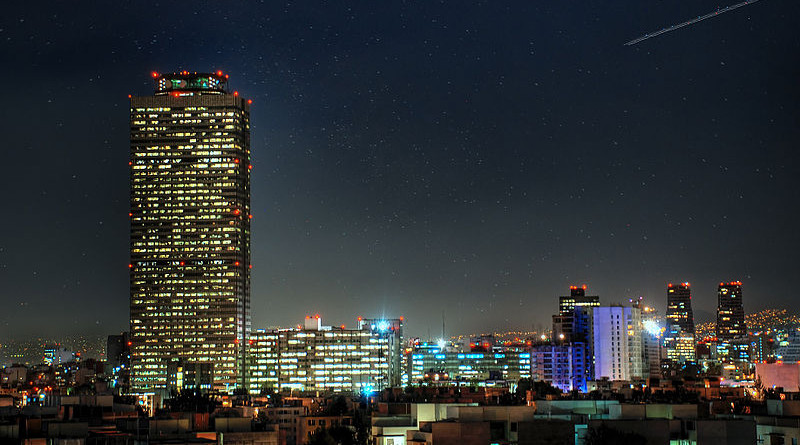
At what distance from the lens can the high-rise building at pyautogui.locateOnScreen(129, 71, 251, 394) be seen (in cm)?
19250

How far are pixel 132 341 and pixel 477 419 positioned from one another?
152936mm

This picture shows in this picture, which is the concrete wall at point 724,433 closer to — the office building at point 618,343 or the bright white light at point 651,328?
the office building at point 618,343

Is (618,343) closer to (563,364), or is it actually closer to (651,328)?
(563,364)

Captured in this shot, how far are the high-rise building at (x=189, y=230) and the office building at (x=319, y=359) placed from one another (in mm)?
3667

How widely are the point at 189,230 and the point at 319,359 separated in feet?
88.8

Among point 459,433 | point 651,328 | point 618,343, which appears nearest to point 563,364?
point 618,343

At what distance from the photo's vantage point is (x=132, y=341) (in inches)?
7603

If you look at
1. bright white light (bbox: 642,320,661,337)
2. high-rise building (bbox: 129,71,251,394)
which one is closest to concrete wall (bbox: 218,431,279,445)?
high-rise building (bbox: 129,71,251,394)

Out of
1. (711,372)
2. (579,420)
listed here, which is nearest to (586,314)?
(711,372)

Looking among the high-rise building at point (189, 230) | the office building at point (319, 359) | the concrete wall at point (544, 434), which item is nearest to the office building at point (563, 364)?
the office building at point (319, 359)

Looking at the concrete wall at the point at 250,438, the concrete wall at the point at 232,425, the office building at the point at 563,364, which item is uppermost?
the office building at the point at 563,364

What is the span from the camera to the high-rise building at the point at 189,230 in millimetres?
192500

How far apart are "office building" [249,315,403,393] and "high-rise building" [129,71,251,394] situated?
3.67 m

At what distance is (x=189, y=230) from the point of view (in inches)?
7657
